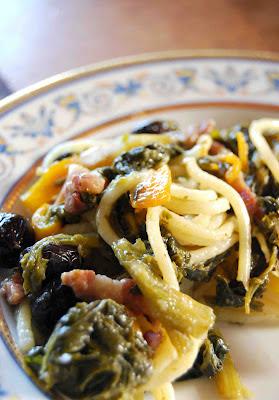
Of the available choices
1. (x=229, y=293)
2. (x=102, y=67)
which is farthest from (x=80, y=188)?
(x=102, y=67)

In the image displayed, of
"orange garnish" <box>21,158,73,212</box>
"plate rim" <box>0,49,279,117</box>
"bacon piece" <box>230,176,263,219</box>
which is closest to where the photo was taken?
"bacon piece" <box>230,176,263,219</box>

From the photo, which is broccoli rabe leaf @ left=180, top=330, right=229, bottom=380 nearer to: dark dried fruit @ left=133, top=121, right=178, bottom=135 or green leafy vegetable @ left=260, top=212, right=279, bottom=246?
green leafy vegetable @ left=260, top=212, right=279, bottom=246

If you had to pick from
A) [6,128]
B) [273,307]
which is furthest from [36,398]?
[6,128]

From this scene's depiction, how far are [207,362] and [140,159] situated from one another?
1389 mm

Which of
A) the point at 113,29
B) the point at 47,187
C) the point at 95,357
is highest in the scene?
the point at 113,29

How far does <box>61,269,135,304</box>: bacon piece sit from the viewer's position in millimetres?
2818

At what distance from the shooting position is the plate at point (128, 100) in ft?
13.6

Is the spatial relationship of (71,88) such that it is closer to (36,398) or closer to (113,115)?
(113,115)

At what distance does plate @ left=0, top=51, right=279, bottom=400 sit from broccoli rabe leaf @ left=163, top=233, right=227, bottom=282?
4.11 ft

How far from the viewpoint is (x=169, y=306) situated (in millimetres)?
2715

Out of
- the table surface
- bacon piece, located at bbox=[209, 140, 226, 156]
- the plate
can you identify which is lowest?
bacon piece, located at bbox=[209, 140, 226, 156]

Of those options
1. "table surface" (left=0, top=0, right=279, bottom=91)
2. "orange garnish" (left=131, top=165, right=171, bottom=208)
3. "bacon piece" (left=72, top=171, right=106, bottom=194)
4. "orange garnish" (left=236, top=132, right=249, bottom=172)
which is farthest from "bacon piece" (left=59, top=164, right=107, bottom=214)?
"table surface" (left=0, top=0, right=279, bottom=91)

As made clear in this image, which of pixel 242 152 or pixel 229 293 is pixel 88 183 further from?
pixel 242 152

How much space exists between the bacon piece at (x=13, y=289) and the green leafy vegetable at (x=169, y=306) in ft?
2.29
